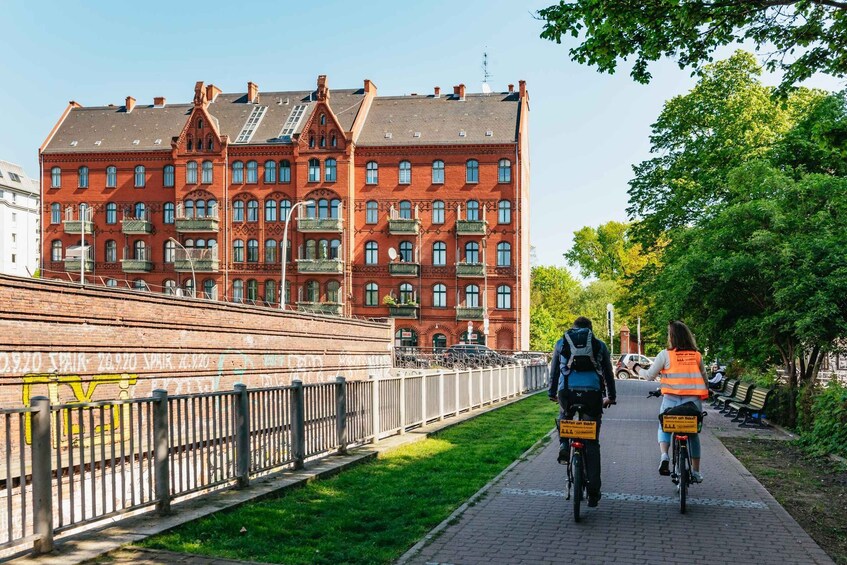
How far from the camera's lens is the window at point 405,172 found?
65.5m

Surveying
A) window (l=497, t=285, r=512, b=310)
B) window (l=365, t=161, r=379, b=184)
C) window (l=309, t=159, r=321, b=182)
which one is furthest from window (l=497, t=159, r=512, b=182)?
window (l=309, t=159, r=321, b=182)

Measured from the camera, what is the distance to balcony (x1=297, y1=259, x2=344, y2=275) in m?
64.8

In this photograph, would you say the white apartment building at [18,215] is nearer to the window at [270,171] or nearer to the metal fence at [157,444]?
the window at [270,171]

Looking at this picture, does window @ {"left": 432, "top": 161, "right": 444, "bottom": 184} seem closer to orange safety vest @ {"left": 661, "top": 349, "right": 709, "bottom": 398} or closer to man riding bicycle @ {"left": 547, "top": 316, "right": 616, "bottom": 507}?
orange safety vest @ {"left": 661, "top": 349, "right": 709, "bottom": 398}

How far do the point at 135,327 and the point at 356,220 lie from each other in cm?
→ 4839

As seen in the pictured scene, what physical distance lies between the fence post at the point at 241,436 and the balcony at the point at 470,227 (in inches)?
2173

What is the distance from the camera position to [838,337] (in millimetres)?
17766

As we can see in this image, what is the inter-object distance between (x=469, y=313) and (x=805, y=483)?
52.1 meters

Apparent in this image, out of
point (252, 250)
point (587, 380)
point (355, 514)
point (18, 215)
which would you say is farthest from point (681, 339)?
point (18, 215)

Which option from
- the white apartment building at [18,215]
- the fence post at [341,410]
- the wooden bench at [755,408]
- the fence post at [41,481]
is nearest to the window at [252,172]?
the white apartment building at [18,215]

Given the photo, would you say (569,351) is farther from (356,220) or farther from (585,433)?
(356,220)

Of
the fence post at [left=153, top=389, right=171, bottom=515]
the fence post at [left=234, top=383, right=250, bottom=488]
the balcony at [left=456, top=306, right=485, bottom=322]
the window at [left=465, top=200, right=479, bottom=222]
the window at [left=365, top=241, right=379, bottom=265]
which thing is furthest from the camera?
the window at [left=365, top=241, right=379, bottom=265]

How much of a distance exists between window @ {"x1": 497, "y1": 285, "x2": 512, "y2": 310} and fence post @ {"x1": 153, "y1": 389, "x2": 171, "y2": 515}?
56.5m

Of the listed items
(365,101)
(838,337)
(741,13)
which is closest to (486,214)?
(365,101)
